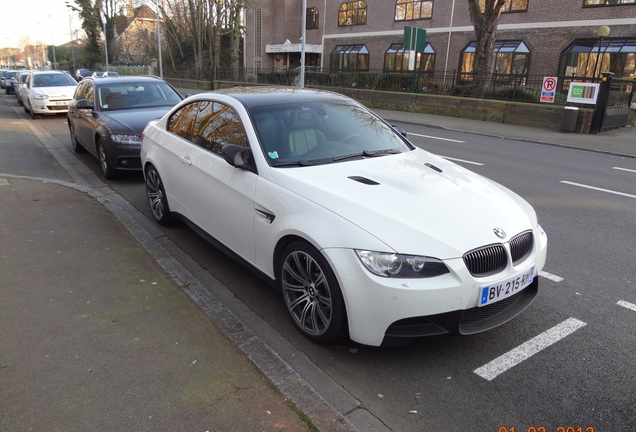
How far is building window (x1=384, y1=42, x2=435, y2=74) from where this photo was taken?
1405 inches

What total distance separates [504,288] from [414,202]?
2.56 ft

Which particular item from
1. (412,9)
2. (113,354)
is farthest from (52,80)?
(412,9)

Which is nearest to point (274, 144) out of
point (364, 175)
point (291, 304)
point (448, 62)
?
point (364, 175)

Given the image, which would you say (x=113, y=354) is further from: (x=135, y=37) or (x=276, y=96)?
(x=135, y=37)

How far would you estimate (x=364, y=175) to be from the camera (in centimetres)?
363

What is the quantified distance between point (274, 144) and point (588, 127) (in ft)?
52.2

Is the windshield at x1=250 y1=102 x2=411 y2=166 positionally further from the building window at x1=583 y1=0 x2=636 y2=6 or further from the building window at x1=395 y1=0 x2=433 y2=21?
the building window at x1=395 y1=0 x2=433 y2=21

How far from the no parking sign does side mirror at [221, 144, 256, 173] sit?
17721 mm

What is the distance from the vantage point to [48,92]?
17.0 meters

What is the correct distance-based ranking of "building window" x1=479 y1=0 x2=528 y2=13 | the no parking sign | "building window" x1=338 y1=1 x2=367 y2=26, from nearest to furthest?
the no parking sign → "building window" x1=479 y1=0 x2=528 y2=13 → "building window" x1=338 y1=1 x2=367 y2=26

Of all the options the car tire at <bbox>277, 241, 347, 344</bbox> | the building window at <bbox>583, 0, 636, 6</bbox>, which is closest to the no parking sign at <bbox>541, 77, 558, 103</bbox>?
the building window at <bbox>583, 0, 636, 6</bbox>

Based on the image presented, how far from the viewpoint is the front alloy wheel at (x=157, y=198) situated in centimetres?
554

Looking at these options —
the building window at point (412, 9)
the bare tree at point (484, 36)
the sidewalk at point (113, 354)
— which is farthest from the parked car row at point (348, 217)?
the building window at point (412, 9)

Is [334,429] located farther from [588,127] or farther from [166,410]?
[588,127]
